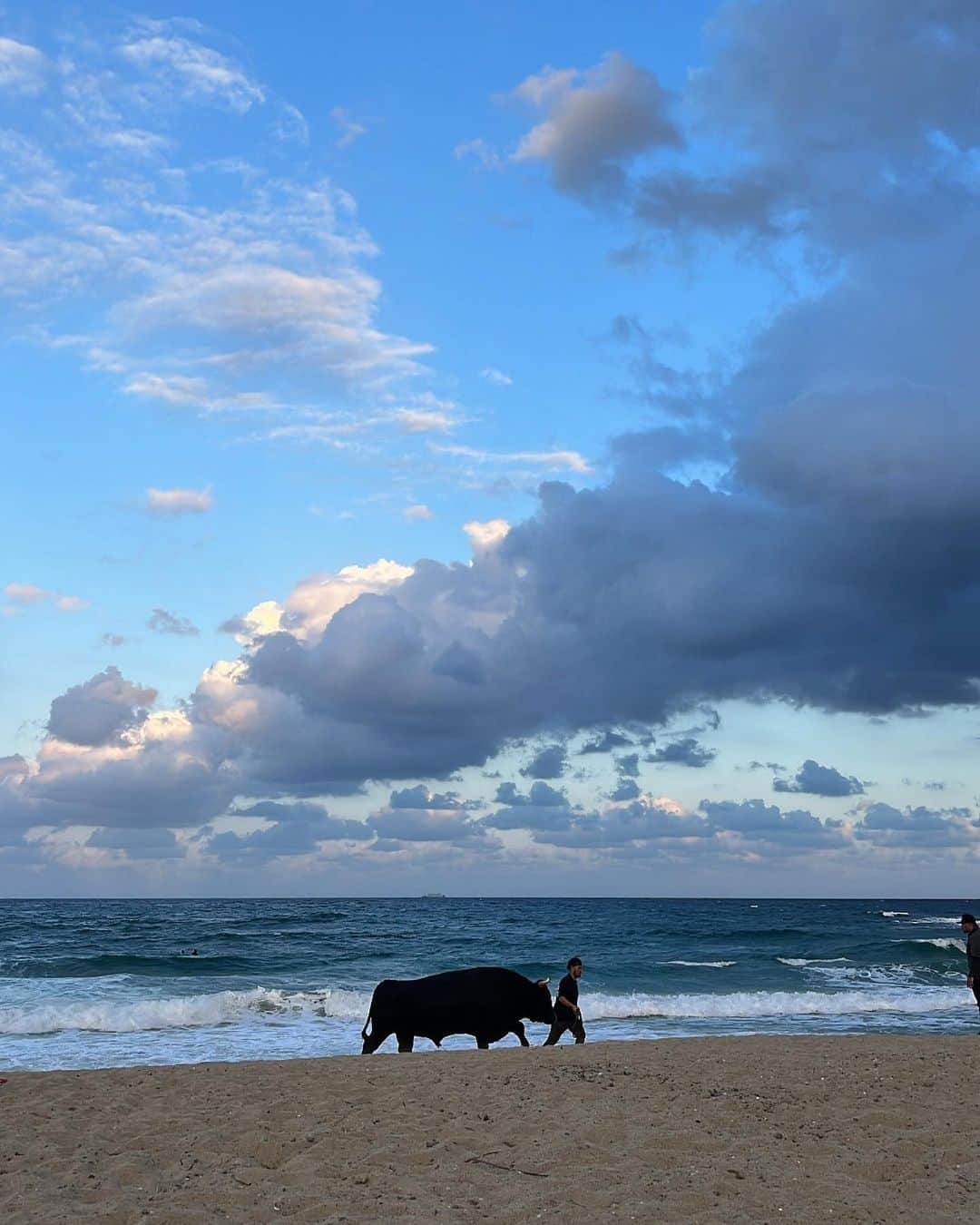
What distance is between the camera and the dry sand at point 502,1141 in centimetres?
790

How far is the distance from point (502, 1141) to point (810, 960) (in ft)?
111

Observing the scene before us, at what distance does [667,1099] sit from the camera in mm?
11375

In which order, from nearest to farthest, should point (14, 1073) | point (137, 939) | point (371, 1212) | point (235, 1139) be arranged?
point (371, 1212) → point (235, 1139) → point (14, 1073) → point (137, 939)

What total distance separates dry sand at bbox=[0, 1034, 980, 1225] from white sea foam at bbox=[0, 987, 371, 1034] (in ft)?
30.7

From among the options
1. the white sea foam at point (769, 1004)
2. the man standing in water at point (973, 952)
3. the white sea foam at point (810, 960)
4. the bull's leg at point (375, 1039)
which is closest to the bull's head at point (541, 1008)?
the bull's leg at point (375, 1039)

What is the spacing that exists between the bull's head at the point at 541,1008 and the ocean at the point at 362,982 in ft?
12.0

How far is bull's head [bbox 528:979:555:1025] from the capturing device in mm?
15984

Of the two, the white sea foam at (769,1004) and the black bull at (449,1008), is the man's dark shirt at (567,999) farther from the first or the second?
the white sea foam at (769,1004)

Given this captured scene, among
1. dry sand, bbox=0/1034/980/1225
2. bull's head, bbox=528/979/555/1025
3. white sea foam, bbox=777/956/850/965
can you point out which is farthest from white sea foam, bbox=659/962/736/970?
dry sand, bbox=0/1034/980/1225

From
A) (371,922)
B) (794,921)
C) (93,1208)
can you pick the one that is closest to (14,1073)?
(93,1208)

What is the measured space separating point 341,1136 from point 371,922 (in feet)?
192

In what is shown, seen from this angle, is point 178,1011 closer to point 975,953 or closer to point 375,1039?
point 375,1039

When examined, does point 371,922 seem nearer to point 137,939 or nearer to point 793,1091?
point 137,939

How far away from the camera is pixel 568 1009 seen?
1600 centimetres
